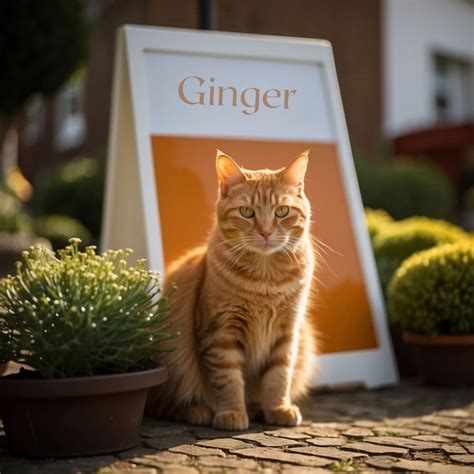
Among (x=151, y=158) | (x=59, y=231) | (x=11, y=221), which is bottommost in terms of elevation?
(x=151, y=158)

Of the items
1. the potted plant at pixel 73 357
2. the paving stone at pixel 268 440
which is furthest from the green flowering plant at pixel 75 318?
the paving stone at pixel 268 440

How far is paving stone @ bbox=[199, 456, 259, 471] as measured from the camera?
2150mm

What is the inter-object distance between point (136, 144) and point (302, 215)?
1.06m

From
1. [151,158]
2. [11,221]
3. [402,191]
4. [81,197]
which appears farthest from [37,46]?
[151,158]

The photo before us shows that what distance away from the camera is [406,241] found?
461 cm

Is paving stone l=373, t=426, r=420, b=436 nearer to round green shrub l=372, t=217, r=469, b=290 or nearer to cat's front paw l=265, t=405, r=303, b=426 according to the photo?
cat's front paw l=265, t=405, r=303, b=426

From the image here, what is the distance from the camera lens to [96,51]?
39.1 ft

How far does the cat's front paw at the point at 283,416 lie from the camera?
274 centimetres

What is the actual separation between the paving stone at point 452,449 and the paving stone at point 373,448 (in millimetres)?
143

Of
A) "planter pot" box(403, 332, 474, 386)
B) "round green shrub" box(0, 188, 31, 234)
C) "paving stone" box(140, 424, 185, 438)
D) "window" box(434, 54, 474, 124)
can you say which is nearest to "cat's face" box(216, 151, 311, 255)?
"paving stone" box(140, 424, 185, 438)

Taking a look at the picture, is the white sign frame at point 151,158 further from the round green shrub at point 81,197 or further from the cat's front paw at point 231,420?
the round green shrub at point 81,197

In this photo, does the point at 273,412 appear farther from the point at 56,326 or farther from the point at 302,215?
the point at 56,326

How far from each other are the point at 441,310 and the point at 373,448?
135cm

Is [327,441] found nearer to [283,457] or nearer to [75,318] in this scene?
[283,457]
